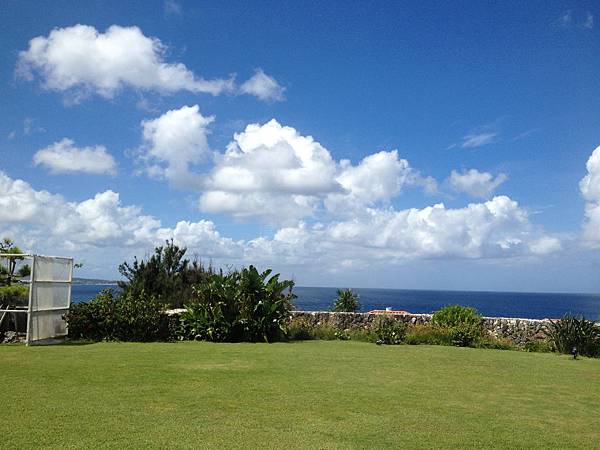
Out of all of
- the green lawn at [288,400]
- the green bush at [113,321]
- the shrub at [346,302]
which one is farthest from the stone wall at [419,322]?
the shrub at [346,302]

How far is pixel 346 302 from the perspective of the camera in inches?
1087

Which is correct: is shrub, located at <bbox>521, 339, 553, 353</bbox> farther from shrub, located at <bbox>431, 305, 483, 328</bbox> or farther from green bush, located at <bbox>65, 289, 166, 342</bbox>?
green bush, located at <bbox>65, 289, 166, 342</bbox>

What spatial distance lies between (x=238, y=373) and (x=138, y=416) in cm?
339

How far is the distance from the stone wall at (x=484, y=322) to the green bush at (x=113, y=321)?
5234 mm

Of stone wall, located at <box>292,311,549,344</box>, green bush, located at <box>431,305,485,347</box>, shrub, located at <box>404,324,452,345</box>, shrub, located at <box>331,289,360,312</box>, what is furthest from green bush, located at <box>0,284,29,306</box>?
shrub, located at <box>331,289,360,312</box>

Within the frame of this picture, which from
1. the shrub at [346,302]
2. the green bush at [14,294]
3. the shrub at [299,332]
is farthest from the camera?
the shrub at [346,302]

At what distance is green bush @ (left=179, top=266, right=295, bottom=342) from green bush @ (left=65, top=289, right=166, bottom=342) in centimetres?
110

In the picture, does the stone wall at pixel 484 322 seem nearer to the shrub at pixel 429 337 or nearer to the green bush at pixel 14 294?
the shrub at pixel 429 337

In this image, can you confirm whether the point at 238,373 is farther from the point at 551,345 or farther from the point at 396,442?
the point at 551,345

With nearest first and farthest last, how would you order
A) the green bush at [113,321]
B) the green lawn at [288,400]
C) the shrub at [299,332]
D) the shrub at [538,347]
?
the green lawn at [288,400], the green bush at [113,321], the shrub at [538,347], the shrub at [299,332]

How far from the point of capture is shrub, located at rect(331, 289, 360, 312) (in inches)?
1080

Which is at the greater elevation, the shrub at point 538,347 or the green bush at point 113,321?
the green bush at point 113,321

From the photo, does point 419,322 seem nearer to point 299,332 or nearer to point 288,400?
point 299,332

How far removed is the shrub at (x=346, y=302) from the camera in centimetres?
2742
